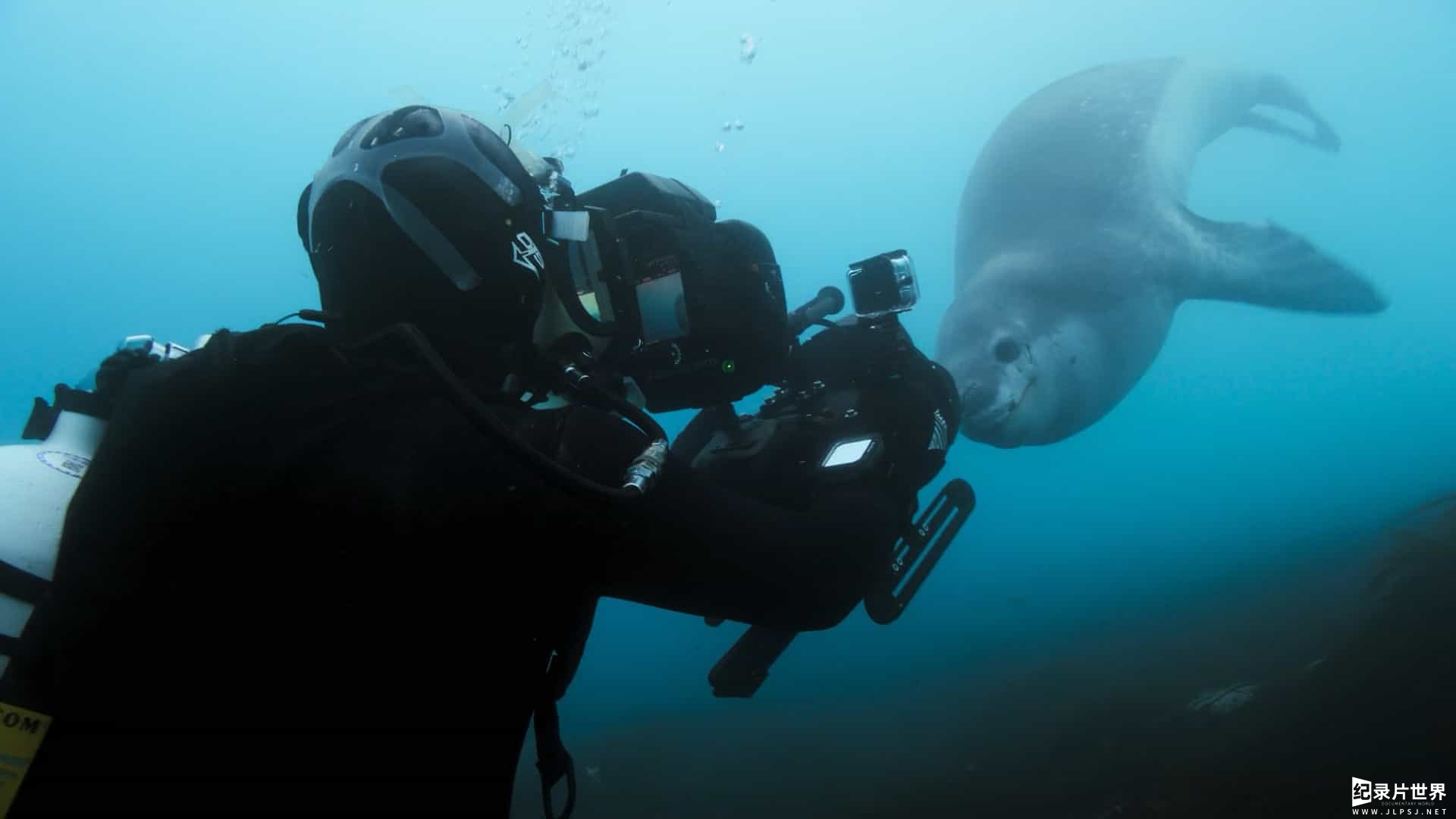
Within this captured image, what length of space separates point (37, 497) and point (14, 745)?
0.57 metres

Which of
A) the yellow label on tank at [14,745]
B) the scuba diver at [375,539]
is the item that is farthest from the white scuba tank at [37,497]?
the yellow label on tank at [14,745]

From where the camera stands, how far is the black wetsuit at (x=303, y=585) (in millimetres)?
1044

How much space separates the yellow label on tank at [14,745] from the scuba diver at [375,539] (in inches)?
0.4

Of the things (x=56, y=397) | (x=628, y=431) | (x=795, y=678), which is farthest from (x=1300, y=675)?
(x=795, y=678)

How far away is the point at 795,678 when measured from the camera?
1423 centimetres

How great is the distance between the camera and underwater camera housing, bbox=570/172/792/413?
5.98 ft

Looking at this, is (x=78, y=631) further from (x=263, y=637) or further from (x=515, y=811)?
Answer: (x=515, y=811)

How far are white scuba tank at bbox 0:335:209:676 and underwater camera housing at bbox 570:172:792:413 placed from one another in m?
0.87

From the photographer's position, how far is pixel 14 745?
987 mm

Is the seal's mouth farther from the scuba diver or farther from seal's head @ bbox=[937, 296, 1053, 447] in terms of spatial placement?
the scuba diver

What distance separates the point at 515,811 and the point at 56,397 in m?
11.1

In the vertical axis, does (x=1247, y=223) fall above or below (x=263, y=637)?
below

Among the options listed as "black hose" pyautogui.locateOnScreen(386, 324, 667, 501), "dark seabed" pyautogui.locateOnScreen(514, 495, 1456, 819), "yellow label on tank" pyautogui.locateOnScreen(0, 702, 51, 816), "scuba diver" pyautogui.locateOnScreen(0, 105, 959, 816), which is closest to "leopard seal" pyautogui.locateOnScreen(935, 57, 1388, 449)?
"dark seabed" pyautogui.locateOnScreen(514, 495, 1456, 819)

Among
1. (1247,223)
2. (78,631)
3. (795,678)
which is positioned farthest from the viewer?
(795,678)
